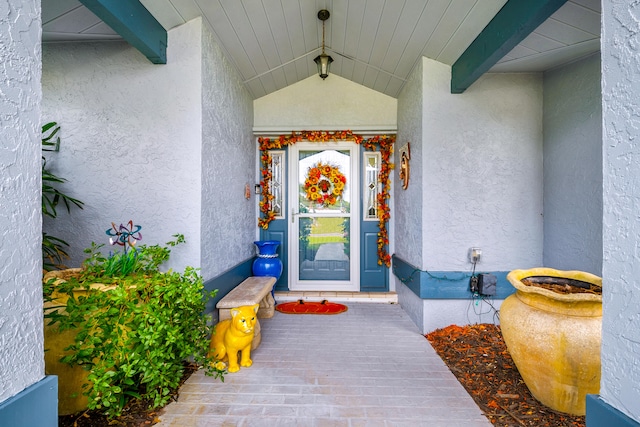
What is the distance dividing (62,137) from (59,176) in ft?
1.01

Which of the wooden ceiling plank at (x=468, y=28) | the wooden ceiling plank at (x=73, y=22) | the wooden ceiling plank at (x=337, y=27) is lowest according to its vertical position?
the wooden ceiling plank at (x=73, y=22)

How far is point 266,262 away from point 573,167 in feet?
10.3

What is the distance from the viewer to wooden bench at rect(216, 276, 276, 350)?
2648mm

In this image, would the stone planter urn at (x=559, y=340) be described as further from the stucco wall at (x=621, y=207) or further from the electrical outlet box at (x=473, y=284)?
the electrical outlet box at (x=473, y=284)

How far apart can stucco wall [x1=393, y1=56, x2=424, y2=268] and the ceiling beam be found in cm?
42

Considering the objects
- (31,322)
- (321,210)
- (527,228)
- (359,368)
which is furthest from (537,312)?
(321,210)

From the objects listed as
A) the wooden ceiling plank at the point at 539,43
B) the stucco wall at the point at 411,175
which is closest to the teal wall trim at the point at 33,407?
the stucco wall at the point at 411,175

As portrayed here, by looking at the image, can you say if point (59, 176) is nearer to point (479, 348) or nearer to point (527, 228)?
point (479, 348)

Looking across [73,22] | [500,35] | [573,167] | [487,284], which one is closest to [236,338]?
[487,284]

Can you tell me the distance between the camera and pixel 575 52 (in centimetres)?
258

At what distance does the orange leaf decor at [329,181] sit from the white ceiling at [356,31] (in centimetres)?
77

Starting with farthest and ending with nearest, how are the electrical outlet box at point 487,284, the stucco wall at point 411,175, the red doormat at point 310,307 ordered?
the red doormat at point 310,307 < the stucco wall at point 411,175 < the electrical outlet box at point 487,284

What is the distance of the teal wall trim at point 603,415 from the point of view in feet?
2.73

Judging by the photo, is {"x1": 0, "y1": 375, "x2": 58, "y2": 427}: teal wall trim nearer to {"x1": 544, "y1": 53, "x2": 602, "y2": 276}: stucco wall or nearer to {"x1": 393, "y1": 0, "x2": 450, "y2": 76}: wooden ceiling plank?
{"x1": 393, "y1": 0, "x2": 450, "y2": 76}: wooden ceiling plank
